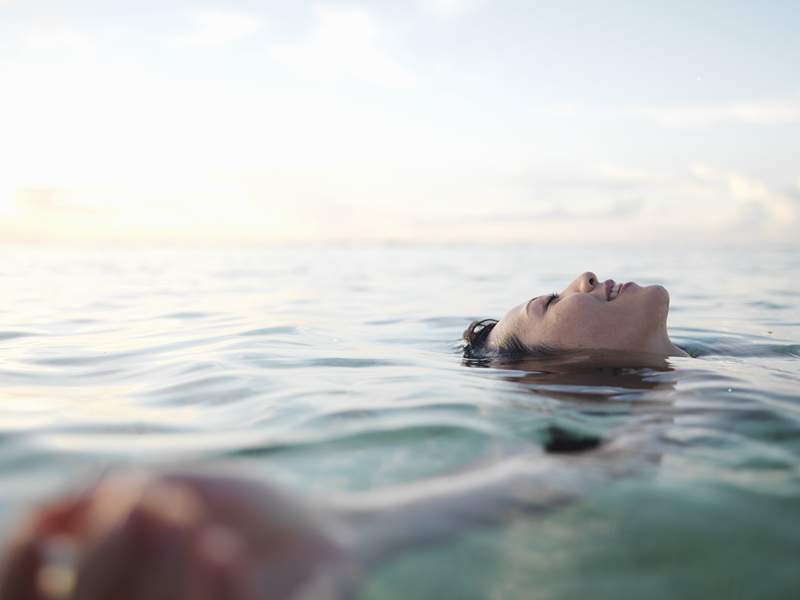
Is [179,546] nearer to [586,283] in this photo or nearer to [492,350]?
[586,283]

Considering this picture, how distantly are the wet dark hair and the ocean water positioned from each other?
237 millimetres

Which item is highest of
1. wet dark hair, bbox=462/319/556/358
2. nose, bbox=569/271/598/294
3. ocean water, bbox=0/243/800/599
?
nose, bbox=569/271/598/294

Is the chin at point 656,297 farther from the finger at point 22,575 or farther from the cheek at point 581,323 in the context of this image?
the finger at point 22,575

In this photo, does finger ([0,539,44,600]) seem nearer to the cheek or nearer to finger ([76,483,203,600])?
finger ([76,483,203,600])

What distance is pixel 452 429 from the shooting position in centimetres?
330

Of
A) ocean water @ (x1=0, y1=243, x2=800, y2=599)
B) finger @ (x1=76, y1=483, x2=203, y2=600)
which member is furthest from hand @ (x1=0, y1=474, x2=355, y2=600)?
ocean water @ (x1=0, y1=243, x2=800, y2=599)

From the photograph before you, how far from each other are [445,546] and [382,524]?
191 mm

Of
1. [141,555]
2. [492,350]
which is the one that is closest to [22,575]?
[141,555]

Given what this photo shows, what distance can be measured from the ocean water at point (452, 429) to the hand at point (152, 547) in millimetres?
207

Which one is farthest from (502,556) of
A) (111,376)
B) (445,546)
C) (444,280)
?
(444,280)

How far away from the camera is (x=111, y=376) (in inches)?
196

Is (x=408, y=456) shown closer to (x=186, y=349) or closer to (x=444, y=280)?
(x=186, y=349)

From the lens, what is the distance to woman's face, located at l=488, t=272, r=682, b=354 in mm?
5020

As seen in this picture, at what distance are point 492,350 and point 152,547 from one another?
4765 millimetres
